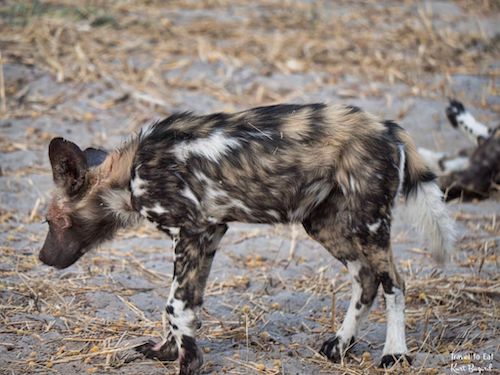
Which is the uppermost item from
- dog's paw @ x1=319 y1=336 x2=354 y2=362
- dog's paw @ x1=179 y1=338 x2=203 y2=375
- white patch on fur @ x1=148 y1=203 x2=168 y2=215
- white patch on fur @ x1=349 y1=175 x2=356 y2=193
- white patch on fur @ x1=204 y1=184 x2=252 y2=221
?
white patch on fur @ x1=349 y1=175 x2=356 y2=193

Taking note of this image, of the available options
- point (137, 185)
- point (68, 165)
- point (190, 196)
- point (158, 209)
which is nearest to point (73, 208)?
point (68, 165)

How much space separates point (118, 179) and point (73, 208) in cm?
29

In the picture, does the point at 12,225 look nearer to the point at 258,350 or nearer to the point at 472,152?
the point at 258,350

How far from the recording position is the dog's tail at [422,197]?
407 centimetres

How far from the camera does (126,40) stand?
8555mm

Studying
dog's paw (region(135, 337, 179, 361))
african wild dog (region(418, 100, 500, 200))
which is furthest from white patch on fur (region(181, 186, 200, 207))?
african wild dog (region(418, 100, 500, 200))

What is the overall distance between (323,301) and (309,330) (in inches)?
16.2

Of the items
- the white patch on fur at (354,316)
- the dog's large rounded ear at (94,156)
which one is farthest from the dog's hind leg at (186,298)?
the white patch on fur at (354,316)

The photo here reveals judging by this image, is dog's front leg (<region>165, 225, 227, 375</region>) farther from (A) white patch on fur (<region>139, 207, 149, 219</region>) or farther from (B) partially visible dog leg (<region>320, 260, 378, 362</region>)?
(B) partially visible dog leg (<region>320, 260, 378, 362</region>)

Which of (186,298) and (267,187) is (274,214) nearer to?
(267,187)

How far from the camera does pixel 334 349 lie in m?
4.16

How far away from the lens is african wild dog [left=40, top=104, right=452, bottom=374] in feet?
12.8

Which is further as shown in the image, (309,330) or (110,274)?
(110,274)

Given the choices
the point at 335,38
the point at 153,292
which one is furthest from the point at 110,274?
the point at 335,38
